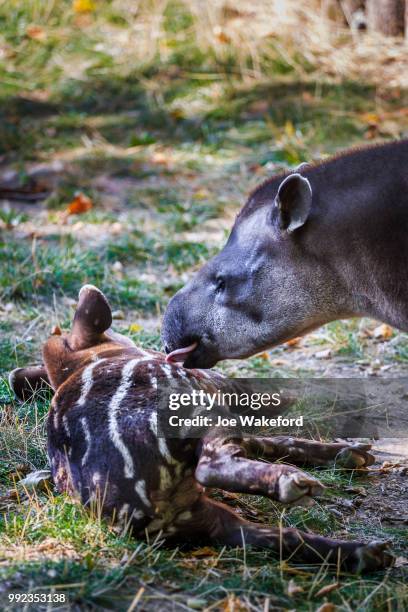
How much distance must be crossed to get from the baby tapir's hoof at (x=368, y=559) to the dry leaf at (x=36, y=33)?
9.32m

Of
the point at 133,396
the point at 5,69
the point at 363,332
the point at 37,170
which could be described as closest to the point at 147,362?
the point at 133,396

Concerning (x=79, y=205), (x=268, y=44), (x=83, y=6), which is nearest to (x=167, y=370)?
(x=79, y=205)

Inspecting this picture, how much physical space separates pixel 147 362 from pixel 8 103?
7.07 m

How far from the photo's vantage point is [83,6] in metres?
11.5

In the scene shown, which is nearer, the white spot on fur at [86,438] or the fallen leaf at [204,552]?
the fallen leaf at [204,552]

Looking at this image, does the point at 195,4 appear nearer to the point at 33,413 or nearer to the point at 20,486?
the point at 33,413

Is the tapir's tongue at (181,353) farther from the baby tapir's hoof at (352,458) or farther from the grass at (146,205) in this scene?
the baby tapir's hoof at (352,458)

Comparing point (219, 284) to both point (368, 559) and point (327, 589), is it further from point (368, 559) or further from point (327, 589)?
point (327, 589)

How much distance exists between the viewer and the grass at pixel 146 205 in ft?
10.7

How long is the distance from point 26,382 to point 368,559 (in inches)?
87.4

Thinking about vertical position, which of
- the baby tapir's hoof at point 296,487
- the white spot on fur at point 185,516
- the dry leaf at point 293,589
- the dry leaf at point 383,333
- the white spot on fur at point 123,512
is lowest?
the dry leaf at point 383,333

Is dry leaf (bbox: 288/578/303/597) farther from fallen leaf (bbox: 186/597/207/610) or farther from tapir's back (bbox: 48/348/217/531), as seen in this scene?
tapir's back (bbox: 48/348/217/531)

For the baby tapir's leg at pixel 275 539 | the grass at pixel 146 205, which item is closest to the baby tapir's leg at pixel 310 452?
the grass at pixel 146 205

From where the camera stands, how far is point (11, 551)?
3379mm
